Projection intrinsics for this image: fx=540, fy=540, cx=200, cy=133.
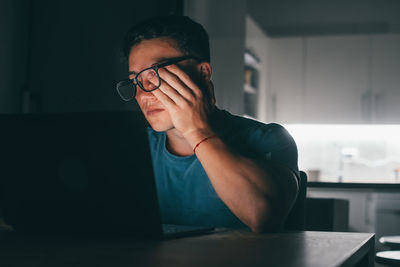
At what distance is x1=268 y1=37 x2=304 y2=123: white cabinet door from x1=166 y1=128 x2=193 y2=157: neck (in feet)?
11.4

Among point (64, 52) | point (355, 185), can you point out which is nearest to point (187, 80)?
point (64, 52)

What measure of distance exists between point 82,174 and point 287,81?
4.08 meters

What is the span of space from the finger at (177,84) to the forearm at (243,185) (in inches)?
5.6

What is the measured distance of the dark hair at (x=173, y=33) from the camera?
1.37 meters

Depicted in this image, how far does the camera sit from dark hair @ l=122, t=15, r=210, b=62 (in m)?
1.37

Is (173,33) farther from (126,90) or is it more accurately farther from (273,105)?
(273,105)

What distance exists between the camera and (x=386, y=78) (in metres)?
4.51

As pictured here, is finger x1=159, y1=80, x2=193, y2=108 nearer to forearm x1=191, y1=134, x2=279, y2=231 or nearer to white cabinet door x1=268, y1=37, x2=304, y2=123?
forearm x1=191, y1=134, x2=279, y2=231

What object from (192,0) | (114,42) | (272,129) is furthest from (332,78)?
(272,129)

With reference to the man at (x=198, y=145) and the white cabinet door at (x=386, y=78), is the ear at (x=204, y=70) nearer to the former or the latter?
the man at (x=198, y=145)

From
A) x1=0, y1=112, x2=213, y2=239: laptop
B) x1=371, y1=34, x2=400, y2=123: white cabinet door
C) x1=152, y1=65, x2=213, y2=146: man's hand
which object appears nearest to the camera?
x1=0, y1=112, x2=213, y2=239: laptop

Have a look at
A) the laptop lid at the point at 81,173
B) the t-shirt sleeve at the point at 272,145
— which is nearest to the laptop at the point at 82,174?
the laptop lid at the point at 81,173

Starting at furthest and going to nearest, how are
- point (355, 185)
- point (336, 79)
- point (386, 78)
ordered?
1. point (336, 79)
2. point (386, 78)
3. point (355, 185)

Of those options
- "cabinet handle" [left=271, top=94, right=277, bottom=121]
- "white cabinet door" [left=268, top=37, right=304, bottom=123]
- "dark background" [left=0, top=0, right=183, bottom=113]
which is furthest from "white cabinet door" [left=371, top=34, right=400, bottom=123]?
"dark background" [left=0, top=0, right=183, bottom=113]
